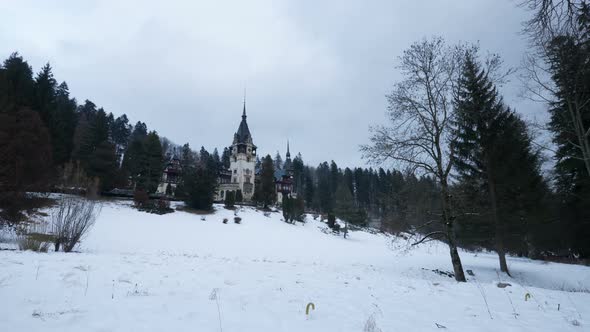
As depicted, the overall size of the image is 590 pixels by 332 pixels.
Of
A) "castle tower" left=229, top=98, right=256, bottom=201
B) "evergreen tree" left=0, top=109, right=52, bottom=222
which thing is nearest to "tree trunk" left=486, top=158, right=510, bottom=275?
"evergreen tree" left=0, top=109, right=52, bottom=222

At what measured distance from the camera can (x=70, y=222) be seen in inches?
421

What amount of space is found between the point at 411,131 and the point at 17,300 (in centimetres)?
1189

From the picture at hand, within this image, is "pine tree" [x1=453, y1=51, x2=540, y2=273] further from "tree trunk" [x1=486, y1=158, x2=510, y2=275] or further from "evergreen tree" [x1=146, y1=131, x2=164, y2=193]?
"evergreen tree" [x1=146, y1=131, x2=164, y2=193]

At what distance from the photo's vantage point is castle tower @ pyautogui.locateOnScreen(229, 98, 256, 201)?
5988 cm

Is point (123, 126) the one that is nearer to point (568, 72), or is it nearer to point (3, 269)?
point (3, 269)

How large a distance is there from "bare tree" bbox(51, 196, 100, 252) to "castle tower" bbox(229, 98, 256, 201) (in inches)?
1894

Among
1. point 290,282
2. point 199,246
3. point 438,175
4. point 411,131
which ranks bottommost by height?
point 199,246

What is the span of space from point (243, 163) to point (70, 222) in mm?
50058

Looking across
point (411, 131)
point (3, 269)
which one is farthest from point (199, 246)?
point (411, 131)

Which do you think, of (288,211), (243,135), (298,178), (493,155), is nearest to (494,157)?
(493,155)

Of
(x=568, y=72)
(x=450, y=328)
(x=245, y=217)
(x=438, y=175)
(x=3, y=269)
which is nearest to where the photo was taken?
(x=450, y=328)

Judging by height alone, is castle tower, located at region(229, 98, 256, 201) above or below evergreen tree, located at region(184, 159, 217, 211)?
above

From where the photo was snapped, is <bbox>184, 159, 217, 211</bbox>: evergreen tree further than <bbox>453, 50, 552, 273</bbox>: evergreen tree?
Yes

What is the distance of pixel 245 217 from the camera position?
38156 millimetres
